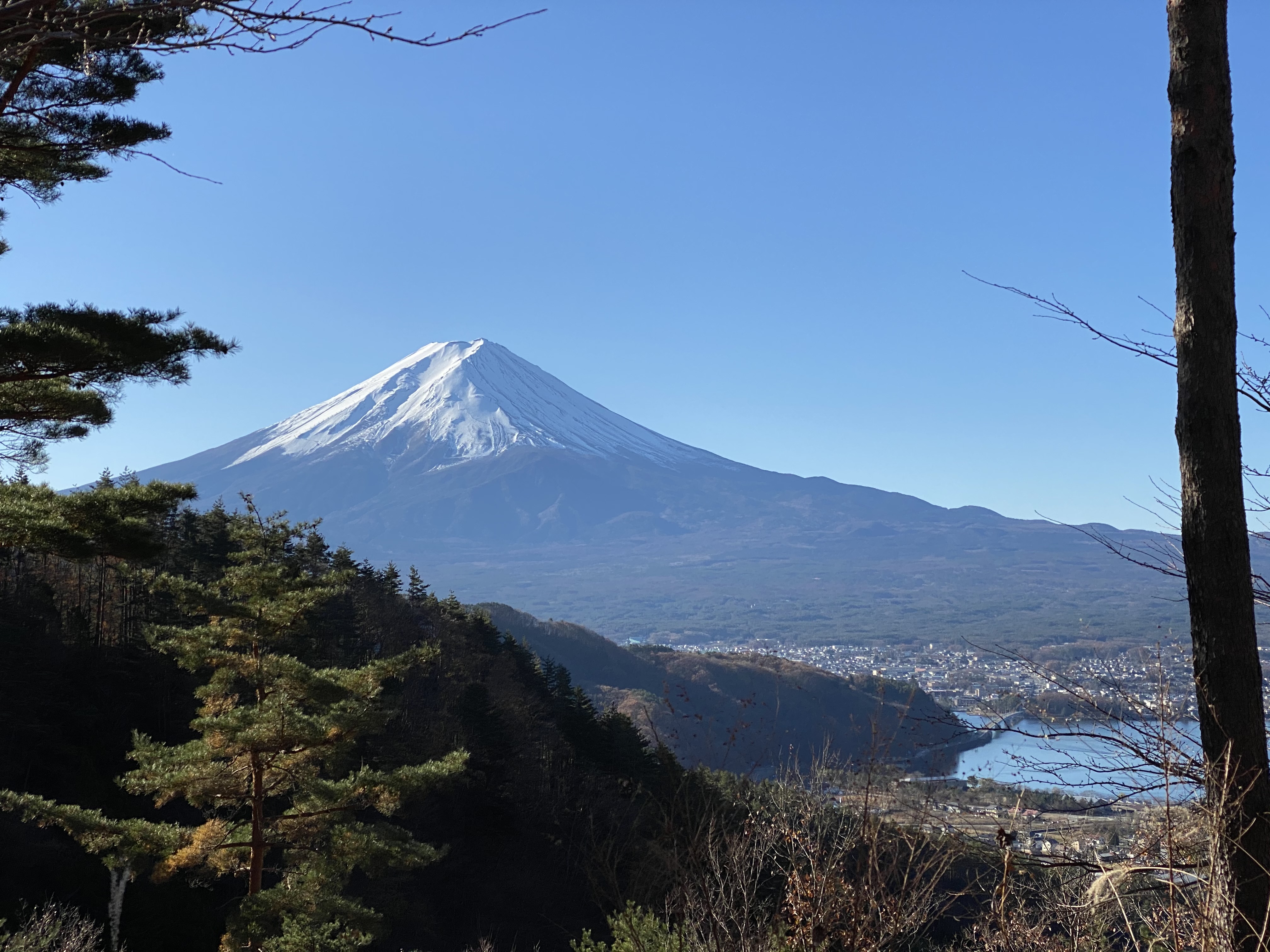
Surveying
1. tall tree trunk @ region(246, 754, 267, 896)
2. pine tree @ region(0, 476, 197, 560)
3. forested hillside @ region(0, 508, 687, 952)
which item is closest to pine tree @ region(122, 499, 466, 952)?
tall tree trunk @ region(246, 754, 267, 896)

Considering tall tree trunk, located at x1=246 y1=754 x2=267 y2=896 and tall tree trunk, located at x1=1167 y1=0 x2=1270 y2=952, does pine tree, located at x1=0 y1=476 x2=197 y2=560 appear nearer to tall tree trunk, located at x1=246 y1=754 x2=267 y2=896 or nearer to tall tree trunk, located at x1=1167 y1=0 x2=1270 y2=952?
tall tree trunk, located at x1=246 y1=754 x2=267 y2=896

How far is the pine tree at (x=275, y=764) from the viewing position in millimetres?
7770

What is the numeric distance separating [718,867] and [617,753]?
1880 cm

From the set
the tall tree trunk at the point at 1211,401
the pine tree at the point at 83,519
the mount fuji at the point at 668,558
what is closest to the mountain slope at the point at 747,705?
the tall tree trunk at the point at 1211,401

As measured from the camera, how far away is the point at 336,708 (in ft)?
27.5

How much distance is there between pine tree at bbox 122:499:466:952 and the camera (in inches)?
306

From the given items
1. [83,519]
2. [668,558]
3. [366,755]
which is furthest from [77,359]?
[668,558]

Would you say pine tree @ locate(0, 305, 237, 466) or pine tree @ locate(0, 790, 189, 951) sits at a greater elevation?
pine tree @ locate(0, 305, 237, 466)

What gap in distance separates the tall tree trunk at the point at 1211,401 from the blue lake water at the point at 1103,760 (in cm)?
12

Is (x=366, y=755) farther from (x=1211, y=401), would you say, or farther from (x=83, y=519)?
(x=1211, y=401)

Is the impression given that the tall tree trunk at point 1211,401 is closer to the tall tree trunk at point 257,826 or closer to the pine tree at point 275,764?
the pine tree at point 275,764

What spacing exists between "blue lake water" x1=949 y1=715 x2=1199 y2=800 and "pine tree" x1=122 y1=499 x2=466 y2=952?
6034mm

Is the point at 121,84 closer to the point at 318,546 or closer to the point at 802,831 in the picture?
the point at 802,831

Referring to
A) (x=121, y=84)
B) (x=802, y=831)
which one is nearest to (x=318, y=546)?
(x=121, y=84)
